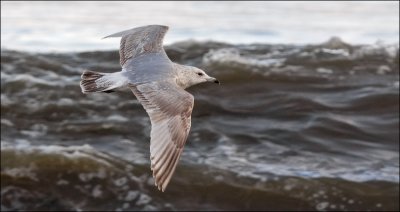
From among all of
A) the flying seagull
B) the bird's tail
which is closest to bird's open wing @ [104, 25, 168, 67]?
the flying seagull

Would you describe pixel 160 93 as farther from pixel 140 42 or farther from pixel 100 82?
pixel 140 42

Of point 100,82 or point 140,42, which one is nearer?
point 100,82

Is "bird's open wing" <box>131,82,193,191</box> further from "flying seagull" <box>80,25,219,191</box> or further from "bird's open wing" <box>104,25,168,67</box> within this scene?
"bird's open wing" <box>104,25,168,67</box>

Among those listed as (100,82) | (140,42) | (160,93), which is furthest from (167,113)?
(140,42)

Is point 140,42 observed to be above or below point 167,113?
above

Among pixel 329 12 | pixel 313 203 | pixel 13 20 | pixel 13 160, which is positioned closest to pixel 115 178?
pixel 13 160

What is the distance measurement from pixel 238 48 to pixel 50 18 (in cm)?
285

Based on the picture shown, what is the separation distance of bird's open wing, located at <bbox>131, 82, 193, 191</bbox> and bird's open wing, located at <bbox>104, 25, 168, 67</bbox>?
1.58 ft

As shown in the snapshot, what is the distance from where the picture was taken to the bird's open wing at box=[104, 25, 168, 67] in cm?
433

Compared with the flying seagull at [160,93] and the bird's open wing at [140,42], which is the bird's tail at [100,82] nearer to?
the flying seagull at [160,93]

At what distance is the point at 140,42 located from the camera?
441 centimetres

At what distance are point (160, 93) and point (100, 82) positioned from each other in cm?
25

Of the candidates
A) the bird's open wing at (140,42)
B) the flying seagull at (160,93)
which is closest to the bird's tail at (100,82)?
the flying seagull at (160,93)

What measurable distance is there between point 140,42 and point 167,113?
0.73m
